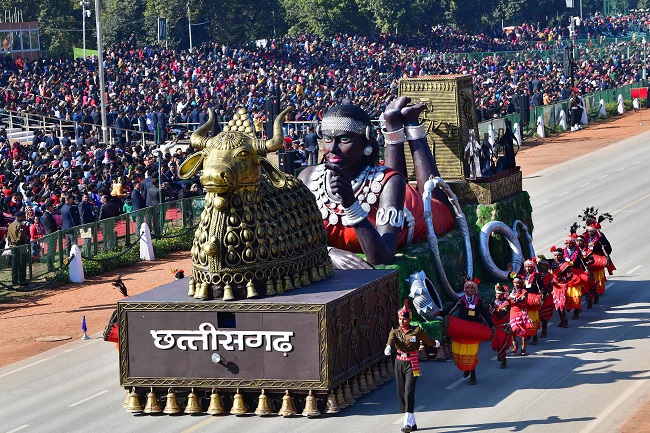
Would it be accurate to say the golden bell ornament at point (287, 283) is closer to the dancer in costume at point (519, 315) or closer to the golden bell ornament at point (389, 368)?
the golden bell ornament at point (389, 368)

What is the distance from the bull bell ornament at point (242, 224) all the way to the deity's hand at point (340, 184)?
1.13 metres

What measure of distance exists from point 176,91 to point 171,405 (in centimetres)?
4739

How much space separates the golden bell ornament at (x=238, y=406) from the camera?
2136cm

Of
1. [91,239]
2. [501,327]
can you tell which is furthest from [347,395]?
[91,239]

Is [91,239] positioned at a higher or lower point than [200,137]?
lower

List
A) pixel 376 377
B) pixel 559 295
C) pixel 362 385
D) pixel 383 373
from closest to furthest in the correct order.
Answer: pixel 362 385, pixel 376 377, pixel 383 373, pixel 559 295

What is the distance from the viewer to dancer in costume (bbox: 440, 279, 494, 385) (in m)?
23.1

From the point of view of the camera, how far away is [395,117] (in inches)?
1081

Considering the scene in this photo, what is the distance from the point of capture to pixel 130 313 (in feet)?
71.1

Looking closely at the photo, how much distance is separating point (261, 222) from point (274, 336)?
1797 mm

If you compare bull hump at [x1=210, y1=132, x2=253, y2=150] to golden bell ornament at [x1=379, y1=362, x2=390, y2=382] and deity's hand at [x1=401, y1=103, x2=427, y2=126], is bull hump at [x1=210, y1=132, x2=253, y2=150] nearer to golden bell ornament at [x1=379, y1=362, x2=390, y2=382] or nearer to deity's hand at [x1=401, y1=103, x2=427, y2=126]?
golden bell ornament at [x1=379, y1=362, x2=390, y2=382]

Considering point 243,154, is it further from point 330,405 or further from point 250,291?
point 330,405

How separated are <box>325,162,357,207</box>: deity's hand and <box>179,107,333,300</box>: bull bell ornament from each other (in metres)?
1.13

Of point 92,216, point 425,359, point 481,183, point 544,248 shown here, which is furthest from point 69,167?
point 425,359
